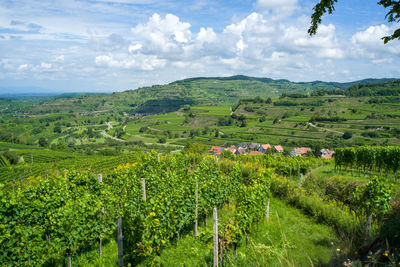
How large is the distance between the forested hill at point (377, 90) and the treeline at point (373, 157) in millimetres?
120247

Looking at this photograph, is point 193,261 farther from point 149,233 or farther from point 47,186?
point 47,186

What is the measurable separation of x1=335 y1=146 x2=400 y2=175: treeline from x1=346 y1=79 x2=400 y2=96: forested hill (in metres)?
120

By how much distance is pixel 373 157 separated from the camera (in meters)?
17.2

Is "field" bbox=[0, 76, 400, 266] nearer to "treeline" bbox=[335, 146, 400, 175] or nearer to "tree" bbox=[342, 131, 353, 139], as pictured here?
"treeline" bbox=[335, 146, 400, 175]

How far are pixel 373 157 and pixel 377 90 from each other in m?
130

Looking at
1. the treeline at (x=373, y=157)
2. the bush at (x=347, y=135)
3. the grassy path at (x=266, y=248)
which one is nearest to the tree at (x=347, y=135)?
the bush at (x=347, y=135)

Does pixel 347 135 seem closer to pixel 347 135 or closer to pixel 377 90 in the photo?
pixel 347 135

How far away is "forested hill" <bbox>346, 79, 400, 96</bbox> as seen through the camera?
360ft

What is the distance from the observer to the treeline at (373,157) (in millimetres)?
15961

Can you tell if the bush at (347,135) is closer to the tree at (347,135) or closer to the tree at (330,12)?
the tree at (347,135)

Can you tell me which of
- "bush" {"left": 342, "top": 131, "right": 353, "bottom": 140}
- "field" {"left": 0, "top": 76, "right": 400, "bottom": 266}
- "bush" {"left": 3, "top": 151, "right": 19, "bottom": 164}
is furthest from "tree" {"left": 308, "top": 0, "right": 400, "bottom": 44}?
"bush" {"left": 342, "top": 131, "right": 353, "bottom": 140}

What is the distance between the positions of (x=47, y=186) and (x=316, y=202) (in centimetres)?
1100

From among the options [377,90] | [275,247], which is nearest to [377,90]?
[377,90]

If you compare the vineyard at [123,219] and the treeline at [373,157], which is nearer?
the vineyard at [123,219]
